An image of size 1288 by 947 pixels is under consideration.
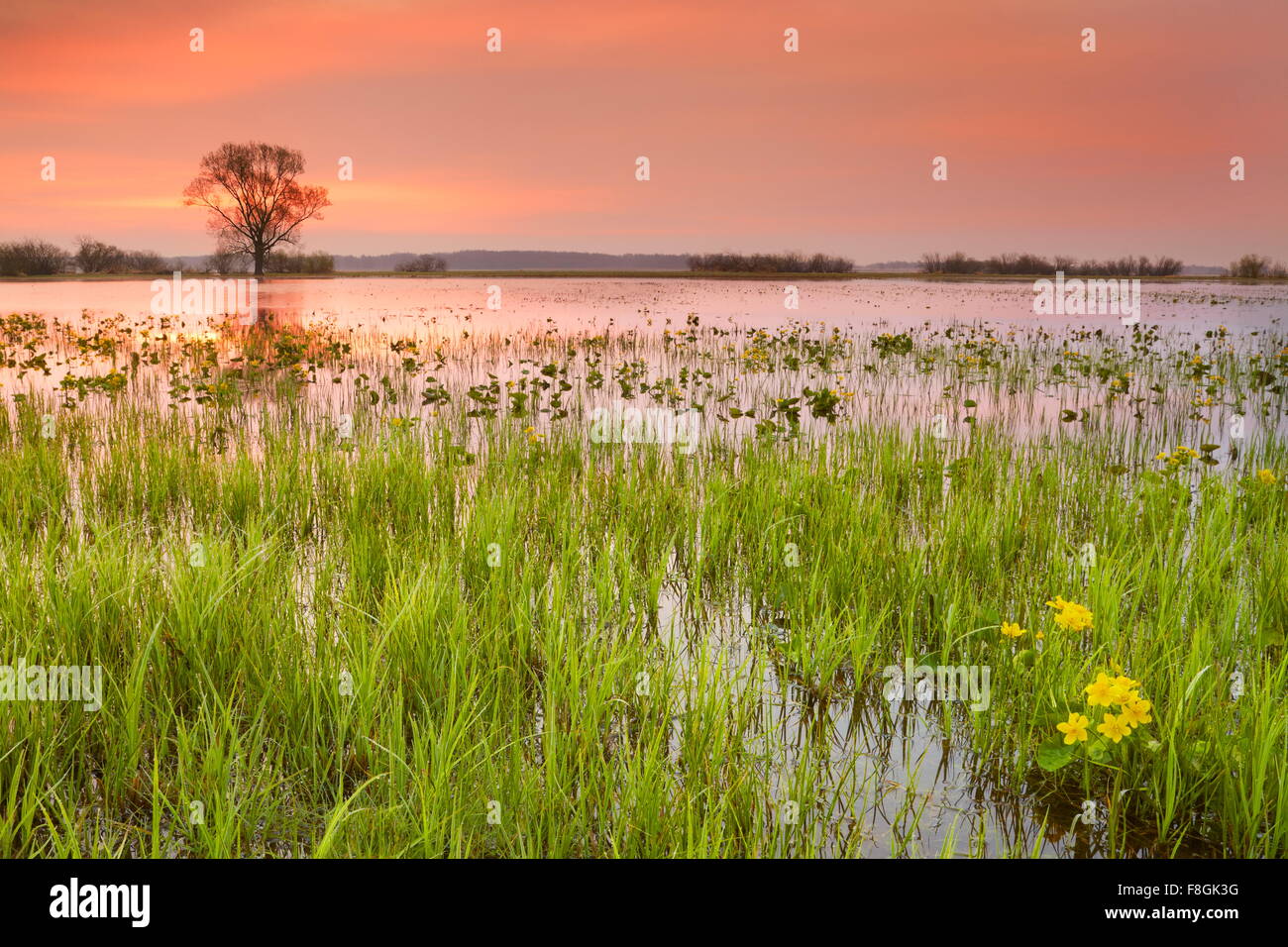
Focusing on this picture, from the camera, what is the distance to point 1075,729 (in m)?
2.70

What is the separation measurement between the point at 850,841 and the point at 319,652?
2.25 metres

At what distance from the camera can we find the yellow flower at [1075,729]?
2691mm

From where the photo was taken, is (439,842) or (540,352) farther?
(540,352)

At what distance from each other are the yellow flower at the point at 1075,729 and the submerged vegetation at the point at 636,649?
2cm

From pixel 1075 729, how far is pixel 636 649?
171cm

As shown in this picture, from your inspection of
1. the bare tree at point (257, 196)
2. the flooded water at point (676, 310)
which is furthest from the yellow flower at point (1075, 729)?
the bare tree at point (257, 196)

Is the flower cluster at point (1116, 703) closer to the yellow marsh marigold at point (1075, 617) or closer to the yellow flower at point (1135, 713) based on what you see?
the yellow flower at point (1135, 713)

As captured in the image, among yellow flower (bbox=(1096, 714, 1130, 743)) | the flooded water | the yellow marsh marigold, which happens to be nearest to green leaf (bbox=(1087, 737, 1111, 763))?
yellow flower (bbox=(1096, 714, 1130, 743))

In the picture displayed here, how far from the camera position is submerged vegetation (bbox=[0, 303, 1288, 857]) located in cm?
267

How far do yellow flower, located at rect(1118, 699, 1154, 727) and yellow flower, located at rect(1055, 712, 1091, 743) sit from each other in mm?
116

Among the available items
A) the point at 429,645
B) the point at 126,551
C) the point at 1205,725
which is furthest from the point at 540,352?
the point at 1205,725

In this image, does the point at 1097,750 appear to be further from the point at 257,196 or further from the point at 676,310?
the point at 257,196

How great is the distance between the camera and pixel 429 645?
11.5 feet
